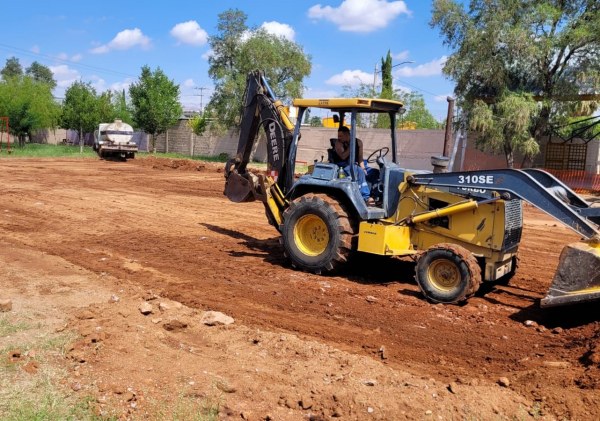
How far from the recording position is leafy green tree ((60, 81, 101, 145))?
50.2 m

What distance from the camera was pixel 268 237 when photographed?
37.0ft

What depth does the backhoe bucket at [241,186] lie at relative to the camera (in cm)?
968

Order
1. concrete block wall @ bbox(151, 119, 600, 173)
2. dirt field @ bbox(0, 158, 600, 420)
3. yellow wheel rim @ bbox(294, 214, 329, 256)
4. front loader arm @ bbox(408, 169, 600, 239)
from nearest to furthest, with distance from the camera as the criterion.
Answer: dirt field @ bbox(0, 158, 600, 420)
front loader arm @ bbox(408, 169, 600, 239)
yellow wheel rim @ bbox(294, 214, 329, 256)
concrete block wall @ bbox(151, 119, 600, 173)

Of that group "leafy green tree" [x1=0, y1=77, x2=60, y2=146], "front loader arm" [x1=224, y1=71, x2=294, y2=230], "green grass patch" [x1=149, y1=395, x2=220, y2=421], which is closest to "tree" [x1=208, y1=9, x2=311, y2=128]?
"leafy green tree" [x1=0, y1=77, x2=60, y2=146]

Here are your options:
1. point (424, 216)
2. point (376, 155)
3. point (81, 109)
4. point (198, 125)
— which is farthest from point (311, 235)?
point (81, 109)

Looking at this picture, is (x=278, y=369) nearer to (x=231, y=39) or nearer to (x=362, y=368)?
(x=362, y=368)

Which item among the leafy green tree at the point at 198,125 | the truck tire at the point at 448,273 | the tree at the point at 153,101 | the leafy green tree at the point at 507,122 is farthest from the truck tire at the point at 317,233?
the tree at the point at 153,101

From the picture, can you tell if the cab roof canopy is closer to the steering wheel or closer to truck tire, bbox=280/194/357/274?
the steering wheel

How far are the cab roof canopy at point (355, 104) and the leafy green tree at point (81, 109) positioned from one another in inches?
1768

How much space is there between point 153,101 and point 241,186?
1463 inches

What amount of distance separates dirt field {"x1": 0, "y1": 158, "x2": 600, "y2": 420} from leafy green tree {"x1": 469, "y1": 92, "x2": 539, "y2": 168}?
12935 mm

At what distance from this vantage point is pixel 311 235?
8375 millimetres

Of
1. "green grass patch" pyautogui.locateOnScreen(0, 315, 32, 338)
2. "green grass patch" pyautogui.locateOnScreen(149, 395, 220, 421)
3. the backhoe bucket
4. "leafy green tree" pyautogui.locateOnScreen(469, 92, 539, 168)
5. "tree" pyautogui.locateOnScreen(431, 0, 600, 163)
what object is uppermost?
"tree" pyautogui.locateOnScreen(431, 0, 600, 163)

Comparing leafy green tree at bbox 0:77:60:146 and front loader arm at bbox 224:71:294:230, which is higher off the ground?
leafy green tree at bbox 0:77:60:146
